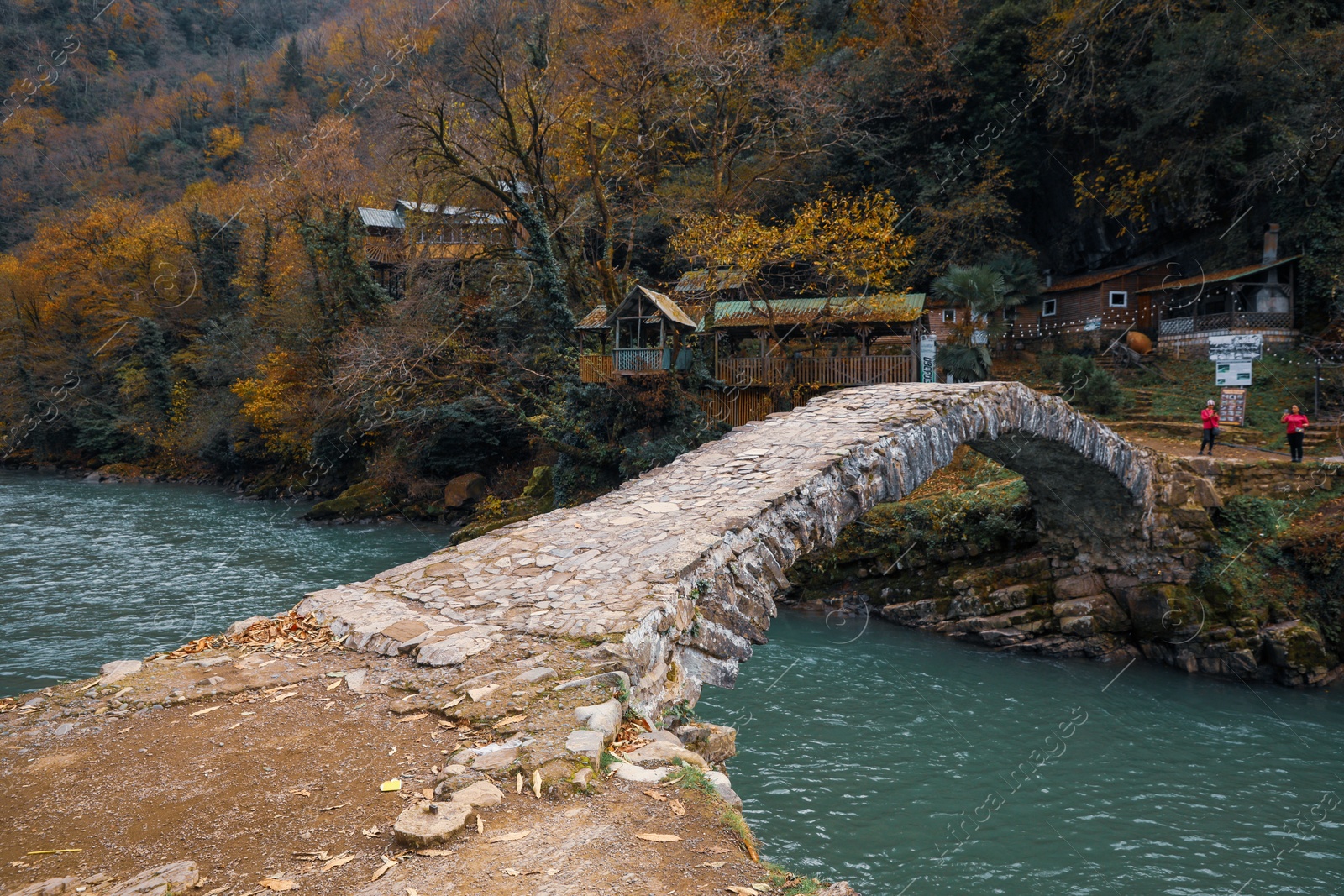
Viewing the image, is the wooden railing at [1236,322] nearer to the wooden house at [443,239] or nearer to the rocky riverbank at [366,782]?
the wooden house at [443,239]

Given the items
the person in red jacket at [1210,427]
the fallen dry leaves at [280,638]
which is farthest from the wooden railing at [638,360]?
the fallen dry leaves at [280,638]

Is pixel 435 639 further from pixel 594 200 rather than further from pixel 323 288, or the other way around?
pixel 323 288

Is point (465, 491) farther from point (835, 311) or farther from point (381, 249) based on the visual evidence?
point (835, 311)

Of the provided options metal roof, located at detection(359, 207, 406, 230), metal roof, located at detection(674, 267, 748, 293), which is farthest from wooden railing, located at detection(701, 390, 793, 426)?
metal roof, located at detection(359, 207, 406, 230)

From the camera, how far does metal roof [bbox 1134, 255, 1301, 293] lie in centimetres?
2195

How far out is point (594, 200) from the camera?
87.9ft

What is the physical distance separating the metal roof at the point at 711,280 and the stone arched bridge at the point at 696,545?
10.5 metres

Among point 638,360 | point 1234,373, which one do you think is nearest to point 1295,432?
point 1234,373

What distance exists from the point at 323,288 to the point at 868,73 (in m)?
20.8

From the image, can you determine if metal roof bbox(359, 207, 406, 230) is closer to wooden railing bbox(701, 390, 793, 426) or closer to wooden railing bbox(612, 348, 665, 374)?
wooden railing bbox(612, 348, 665, 374)

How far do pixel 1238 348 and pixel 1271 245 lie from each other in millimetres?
3857

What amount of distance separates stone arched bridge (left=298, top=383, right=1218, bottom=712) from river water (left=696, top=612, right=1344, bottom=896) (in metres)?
3.18

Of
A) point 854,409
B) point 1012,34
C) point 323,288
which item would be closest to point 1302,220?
point 1012,34

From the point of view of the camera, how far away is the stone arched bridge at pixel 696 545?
19.6ft
